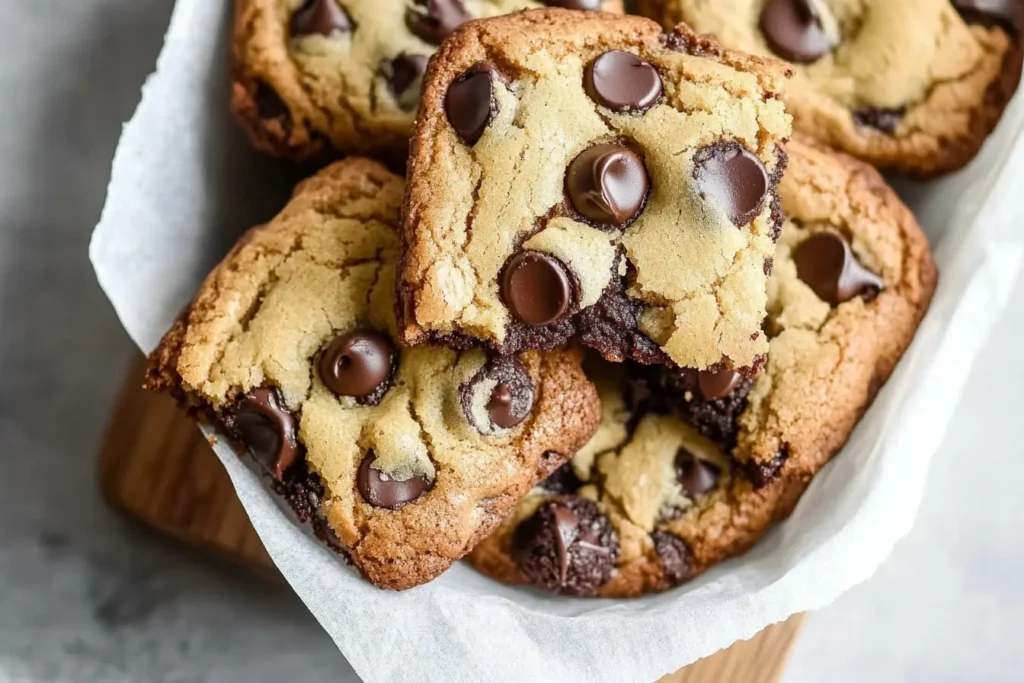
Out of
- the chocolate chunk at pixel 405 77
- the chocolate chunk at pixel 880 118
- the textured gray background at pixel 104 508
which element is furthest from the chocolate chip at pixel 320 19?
the chocolate chunk at pixel 880 118

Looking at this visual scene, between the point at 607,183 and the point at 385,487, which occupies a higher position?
the point at 607,183

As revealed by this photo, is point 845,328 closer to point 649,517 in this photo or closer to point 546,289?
point 649,517

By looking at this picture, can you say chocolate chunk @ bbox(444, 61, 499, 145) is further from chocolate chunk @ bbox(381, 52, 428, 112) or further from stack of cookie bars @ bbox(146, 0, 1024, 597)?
chocolate chunk @ bbox(381, 52, 428, 112)

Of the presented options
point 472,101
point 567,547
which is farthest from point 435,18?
point 567,547

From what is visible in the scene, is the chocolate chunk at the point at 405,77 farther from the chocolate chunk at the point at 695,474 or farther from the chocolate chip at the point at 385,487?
the chocolate chunk at the point at 695,474

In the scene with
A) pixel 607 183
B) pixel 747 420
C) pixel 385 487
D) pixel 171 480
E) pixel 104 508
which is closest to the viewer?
pixel 607 183

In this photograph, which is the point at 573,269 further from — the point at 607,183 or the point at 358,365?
the point at 358,365

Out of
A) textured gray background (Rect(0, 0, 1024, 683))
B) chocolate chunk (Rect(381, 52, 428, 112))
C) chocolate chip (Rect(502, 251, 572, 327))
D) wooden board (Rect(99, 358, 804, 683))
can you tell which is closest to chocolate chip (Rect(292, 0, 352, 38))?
chocolate chunk (Rect(381, 52, 428, 112))

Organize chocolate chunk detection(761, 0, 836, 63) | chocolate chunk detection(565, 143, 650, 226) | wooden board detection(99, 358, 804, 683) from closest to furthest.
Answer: chocolate chunk detection(565, 143, 650, 226)
chocolate chunk detection(761, 0, 836, 63)
wooden board detection(99, 358, 804, 683)
